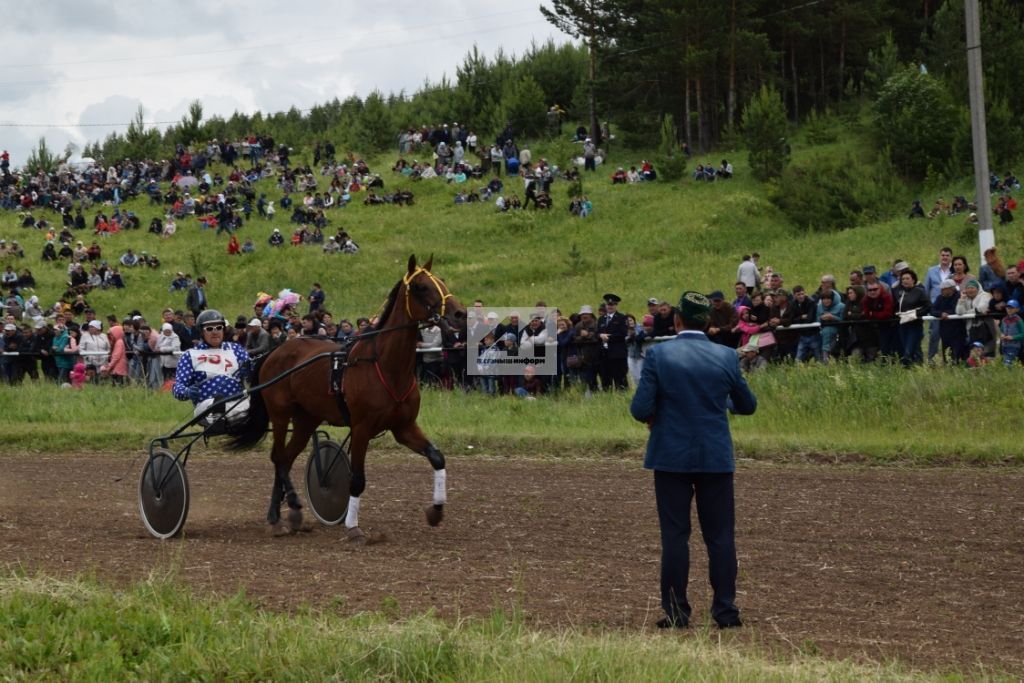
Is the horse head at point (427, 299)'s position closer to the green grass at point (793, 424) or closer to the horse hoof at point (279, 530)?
the horse hoof at point (279, 530)

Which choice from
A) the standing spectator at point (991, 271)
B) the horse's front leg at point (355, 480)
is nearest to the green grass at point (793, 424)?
the standing spectator at point (991, 271)

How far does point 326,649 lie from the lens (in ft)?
19.8

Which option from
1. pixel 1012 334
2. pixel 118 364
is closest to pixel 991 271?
pixel 1012 334

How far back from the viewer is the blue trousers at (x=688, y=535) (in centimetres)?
683

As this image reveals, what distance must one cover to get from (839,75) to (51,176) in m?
42.3

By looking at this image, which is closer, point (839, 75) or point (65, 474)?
point (65, 474)

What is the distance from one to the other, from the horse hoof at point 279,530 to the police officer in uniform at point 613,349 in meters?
8.14

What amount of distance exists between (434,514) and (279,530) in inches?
60.0

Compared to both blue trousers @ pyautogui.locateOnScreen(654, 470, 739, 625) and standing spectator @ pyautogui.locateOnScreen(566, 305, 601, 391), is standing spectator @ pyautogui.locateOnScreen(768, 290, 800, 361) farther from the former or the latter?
blue trousers @ pyautogui.locateOnScreen(654, 470, 739, 625)

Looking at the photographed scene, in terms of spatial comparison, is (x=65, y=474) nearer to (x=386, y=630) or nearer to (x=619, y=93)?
(x=386, y=630)

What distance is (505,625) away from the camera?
640 cm

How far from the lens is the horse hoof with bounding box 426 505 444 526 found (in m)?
10.0

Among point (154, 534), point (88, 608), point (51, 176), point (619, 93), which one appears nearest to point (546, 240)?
point (619, 93)

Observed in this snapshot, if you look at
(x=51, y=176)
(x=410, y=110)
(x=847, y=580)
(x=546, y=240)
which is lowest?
(x=847, y=580)
